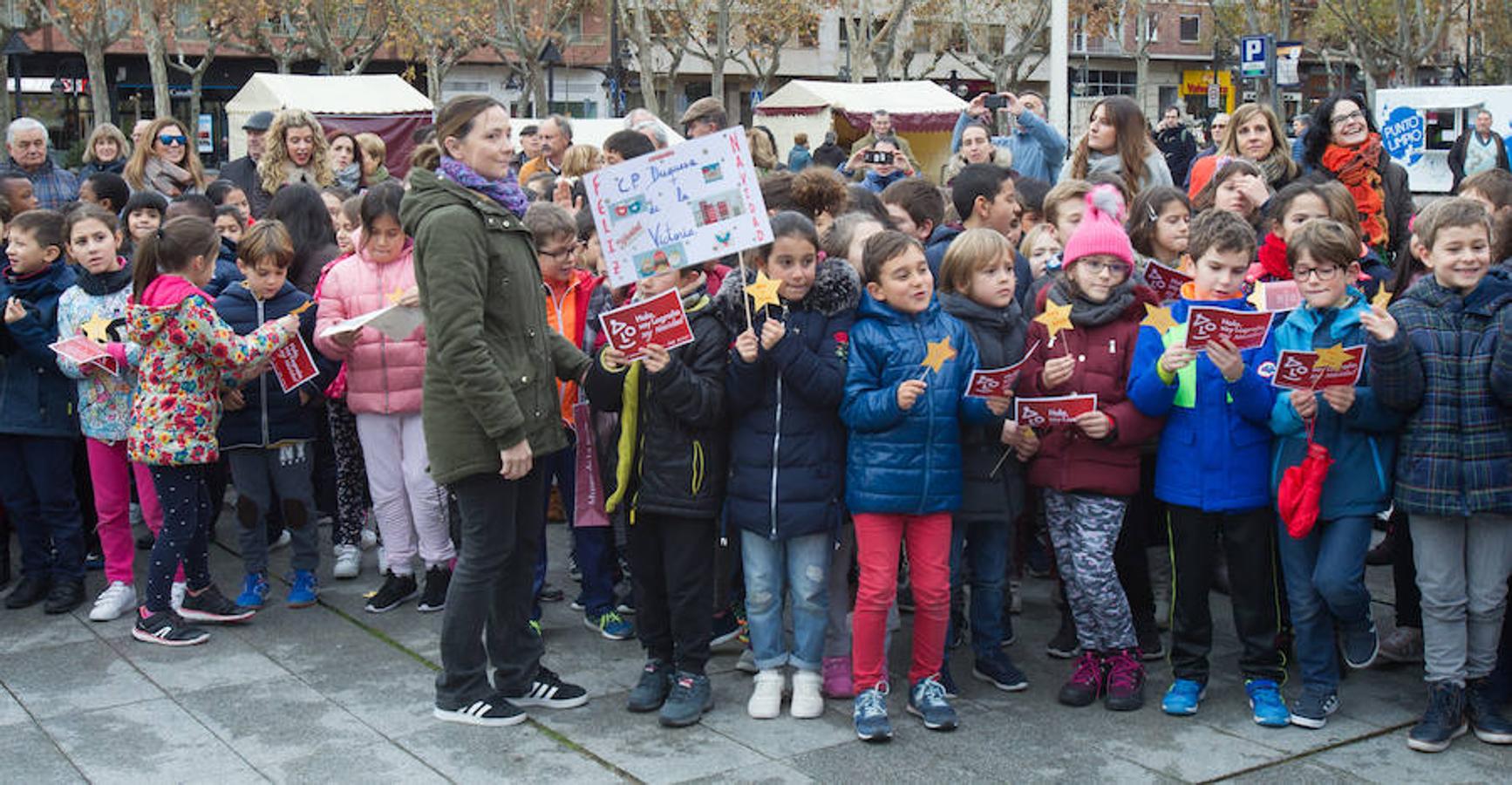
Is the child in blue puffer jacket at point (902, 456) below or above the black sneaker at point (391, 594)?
above

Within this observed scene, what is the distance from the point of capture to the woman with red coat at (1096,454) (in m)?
5.29

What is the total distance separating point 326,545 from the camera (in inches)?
311

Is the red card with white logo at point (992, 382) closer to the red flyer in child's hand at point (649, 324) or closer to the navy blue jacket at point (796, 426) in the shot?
the navy blue jacket at point (796, 426)

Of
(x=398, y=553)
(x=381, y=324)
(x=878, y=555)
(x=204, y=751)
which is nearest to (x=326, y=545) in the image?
(x=398, y=553)

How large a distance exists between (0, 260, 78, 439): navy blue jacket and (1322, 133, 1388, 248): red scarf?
20.0 ft

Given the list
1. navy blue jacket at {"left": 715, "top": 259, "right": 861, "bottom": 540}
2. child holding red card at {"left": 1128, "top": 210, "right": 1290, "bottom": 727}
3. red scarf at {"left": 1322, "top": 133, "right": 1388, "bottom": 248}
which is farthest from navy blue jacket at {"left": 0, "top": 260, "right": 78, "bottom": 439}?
red scarf at {"left": 1322, "top": 133, "right": 1388, "bottom": 248}

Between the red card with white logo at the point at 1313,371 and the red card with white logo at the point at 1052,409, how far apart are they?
60 centimetres

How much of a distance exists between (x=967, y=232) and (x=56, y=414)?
4.09 metres

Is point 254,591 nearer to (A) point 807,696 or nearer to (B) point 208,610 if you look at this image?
(B) point 208,610

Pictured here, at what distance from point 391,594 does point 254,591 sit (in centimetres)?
60

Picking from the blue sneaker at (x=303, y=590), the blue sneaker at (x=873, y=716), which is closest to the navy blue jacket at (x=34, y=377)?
the blue sneaker at (x=303, y=590)

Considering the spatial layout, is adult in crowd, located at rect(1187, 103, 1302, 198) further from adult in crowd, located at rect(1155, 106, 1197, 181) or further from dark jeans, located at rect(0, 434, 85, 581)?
adult in crowd, located at rect(1155, 106, 1197, 181)

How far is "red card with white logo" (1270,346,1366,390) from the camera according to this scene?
4680 millimetres

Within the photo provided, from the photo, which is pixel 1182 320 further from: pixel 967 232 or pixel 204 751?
pixel 204 751
